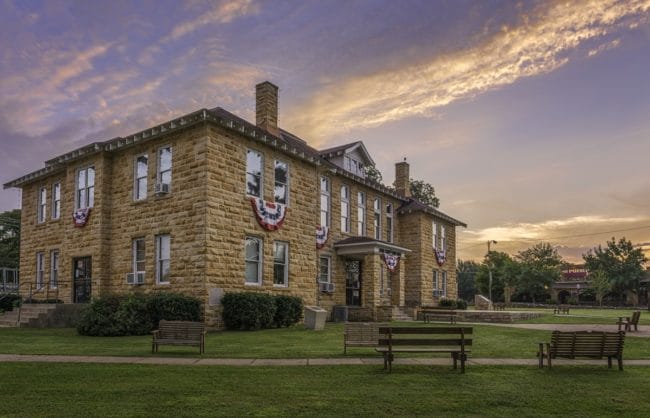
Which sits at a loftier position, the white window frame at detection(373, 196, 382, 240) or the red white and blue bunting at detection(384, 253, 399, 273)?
the white window frame at detection(373, 196, 382, 240)

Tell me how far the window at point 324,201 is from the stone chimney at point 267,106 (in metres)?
3.31

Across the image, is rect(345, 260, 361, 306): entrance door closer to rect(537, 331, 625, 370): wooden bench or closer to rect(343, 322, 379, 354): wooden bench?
rect(343, 322, 379, 354): wooden bench

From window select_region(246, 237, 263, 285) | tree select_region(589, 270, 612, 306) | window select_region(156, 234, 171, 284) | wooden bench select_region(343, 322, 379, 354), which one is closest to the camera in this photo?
wooden bench select_region(343, 322, 379, 354)

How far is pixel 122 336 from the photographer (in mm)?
16547

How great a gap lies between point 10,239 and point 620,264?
241 ft

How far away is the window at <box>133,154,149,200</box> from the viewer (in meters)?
20.8

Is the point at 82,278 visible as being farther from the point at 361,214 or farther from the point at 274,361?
the point at 274,361

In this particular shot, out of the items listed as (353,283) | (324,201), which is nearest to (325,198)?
(324,201)

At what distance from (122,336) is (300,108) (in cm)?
1275

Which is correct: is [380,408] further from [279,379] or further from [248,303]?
[248,303]

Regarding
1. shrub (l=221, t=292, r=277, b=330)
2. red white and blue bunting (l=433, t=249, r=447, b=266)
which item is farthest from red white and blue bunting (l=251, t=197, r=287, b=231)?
red white and blue bunting (l=433, t=249, r=447, b=266)

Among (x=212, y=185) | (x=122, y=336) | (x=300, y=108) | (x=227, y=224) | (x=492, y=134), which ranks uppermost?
(x=300, y=108)

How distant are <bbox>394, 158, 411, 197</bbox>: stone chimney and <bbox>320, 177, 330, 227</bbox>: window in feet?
33.3

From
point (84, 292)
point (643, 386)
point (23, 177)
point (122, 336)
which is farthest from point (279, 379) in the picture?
point (23, 177)
